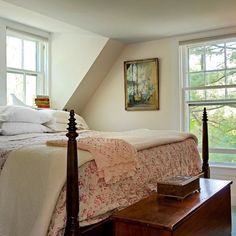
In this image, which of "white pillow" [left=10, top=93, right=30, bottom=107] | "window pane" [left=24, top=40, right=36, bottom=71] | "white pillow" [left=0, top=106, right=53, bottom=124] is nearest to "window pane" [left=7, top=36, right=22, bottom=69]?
"window pane" [left=24, top=40, right=36, bottom=71]

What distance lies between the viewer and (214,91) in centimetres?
416

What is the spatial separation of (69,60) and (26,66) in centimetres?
62

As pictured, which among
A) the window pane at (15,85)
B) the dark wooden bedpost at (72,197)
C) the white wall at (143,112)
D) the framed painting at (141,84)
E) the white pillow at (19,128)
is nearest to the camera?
the dark wooden bedpost at (72,197)

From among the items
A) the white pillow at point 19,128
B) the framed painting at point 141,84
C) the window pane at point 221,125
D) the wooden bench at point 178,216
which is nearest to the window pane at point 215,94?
the window pane at point 221,125

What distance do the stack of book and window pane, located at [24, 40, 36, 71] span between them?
47 centimetres

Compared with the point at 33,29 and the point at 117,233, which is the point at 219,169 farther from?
the point at 33,29

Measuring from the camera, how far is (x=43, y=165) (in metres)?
1.84

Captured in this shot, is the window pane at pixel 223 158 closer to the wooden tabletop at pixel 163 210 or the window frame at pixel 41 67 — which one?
the wooden tabletop at pixel 163 210

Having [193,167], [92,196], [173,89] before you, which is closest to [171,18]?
[173,89]

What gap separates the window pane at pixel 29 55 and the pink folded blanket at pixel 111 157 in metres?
2.68

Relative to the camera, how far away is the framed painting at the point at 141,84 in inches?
175

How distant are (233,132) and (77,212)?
288 centimetres

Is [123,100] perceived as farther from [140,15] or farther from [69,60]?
[140,15]

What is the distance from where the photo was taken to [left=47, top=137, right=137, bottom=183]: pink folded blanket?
1.96 metres
